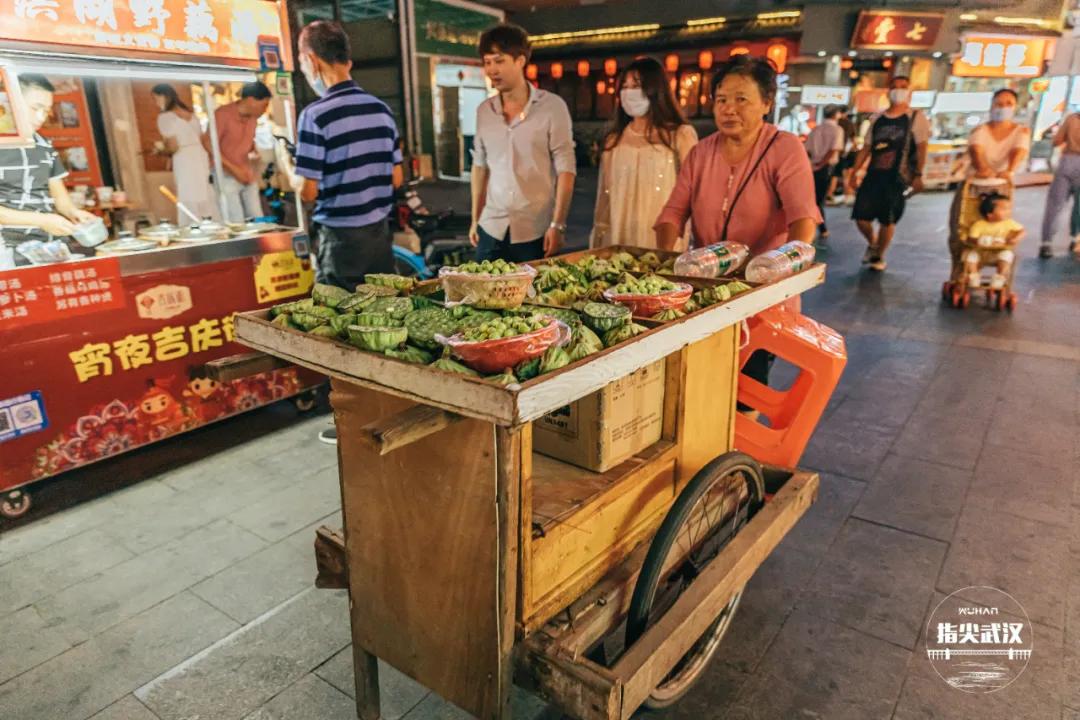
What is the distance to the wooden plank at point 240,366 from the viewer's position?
1.82 metres

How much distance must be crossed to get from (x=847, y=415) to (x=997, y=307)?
3.47 m

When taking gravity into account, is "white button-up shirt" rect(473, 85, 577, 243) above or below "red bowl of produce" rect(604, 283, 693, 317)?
above

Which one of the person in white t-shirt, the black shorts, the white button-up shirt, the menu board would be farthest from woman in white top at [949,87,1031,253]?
the menu board

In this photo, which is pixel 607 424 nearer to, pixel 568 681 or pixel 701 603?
pixel 701 603

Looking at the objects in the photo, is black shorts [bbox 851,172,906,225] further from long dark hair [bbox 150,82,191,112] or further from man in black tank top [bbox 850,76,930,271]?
Answer: long dark hair [bbox 150,82,191,112]

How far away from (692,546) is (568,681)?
0.84 m

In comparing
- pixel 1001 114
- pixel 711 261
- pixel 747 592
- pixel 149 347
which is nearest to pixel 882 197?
pixel 1001 114

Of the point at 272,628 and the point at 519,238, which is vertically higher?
the point at 519,238

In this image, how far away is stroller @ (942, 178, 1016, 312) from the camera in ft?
21.4

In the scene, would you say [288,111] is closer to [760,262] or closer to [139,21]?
[139,21]

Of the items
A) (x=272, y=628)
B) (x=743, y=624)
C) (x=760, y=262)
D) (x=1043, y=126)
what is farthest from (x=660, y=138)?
(x=1043, y=126)

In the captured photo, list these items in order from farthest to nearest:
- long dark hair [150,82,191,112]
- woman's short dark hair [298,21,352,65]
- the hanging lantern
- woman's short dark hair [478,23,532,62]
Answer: the hanging lantern < long dark hair [150,82,191,112] < woman's short dark hair [298,21,352,65] < woman's short dark hair [478,23,532,62]

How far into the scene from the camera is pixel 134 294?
140 inches

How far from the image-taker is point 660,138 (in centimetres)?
388
